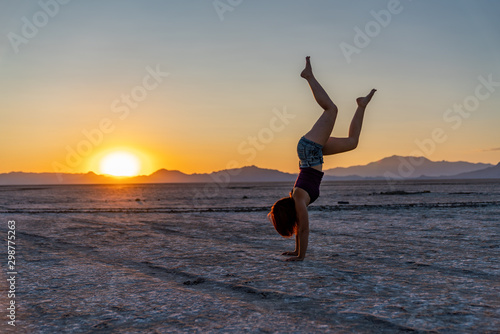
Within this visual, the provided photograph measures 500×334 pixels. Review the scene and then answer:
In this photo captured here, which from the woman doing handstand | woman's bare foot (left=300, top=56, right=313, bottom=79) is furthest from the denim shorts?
woman's bare foot (left=300, top=56, right=313, bottom=79)

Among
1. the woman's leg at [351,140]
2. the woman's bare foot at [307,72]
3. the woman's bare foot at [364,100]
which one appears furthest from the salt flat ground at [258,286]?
the woman's bare foot at [307,72]

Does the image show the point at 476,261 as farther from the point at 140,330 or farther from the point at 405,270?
the point at 140,330

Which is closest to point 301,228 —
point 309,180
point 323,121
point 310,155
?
point 309,180

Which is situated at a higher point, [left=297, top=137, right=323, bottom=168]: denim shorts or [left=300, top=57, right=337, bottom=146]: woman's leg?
[left=300, top=57, right=337, bottom=146]: woman's leg

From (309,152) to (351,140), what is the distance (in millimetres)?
693

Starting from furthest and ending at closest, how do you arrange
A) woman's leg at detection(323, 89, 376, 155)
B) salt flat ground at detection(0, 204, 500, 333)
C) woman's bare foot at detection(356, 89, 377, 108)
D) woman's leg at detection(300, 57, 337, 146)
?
1. woman's bare foot at detection(356, 89, 377, 108)
2. woman's leg at detection(323, 89, 376, 155)
3. woman's leg at detection(300, 57, 337, 146)
4. salt flat ground at detection(0, 204, 500, 333)

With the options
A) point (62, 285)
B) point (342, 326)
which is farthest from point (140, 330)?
point (62, 285)

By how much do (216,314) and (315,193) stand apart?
317cm

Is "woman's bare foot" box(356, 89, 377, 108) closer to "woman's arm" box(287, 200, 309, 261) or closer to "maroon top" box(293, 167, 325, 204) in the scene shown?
"maroon top" box(293, 167, 325, 204)

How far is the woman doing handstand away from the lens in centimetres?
657

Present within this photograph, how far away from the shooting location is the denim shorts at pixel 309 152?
6594 millimetres

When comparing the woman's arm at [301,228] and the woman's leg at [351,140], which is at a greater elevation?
the woman's leg at [351,140]

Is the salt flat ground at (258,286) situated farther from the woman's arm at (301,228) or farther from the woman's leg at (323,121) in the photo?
the woman's leg at (323,121)

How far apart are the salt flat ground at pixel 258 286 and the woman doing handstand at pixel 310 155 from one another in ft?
2.20
